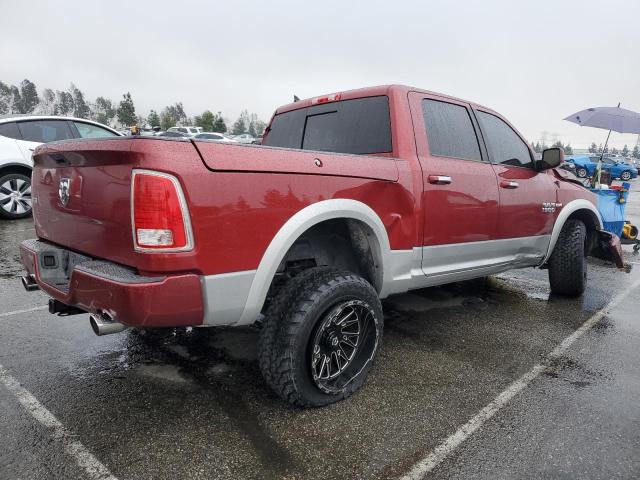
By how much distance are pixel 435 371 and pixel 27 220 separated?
7.52 m

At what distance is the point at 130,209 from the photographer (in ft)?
6.06

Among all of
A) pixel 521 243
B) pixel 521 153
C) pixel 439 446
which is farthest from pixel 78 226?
pixel 521 153

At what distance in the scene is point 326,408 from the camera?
2.40 meters

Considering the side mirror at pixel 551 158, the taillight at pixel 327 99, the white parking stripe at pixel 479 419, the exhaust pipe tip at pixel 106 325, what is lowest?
the white parking stripe at pixel 479 419

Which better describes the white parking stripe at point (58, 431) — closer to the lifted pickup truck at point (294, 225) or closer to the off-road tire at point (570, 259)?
the lifted pickup truck at point (294, 225)

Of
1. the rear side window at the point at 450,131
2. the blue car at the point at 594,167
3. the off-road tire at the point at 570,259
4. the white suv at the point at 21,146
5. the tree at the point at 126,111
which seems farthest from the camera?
the tree at the point at 126,111

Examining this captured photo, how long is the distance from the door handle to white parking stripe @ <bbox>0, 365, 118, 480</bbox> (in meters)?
2.38

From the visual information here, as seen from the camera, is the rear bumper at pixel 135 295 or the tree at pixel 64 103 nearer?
the rear bumper at pixel 135 295

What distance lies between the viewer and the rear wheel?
7.07 metres

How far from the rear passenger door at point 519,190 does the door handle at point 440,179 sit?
751mm

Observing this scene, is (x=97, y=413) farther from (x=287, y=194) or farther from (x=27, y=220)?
(x=27, y=220)

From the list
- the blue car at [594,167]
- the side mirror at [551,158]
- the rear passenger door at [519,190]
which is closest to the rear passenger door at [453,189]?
the rear passenger door at [519,190]

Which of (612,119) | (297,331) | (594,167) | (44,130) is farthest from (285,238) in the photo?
(594,167)

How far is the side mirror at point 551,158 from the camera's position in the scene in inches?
153
